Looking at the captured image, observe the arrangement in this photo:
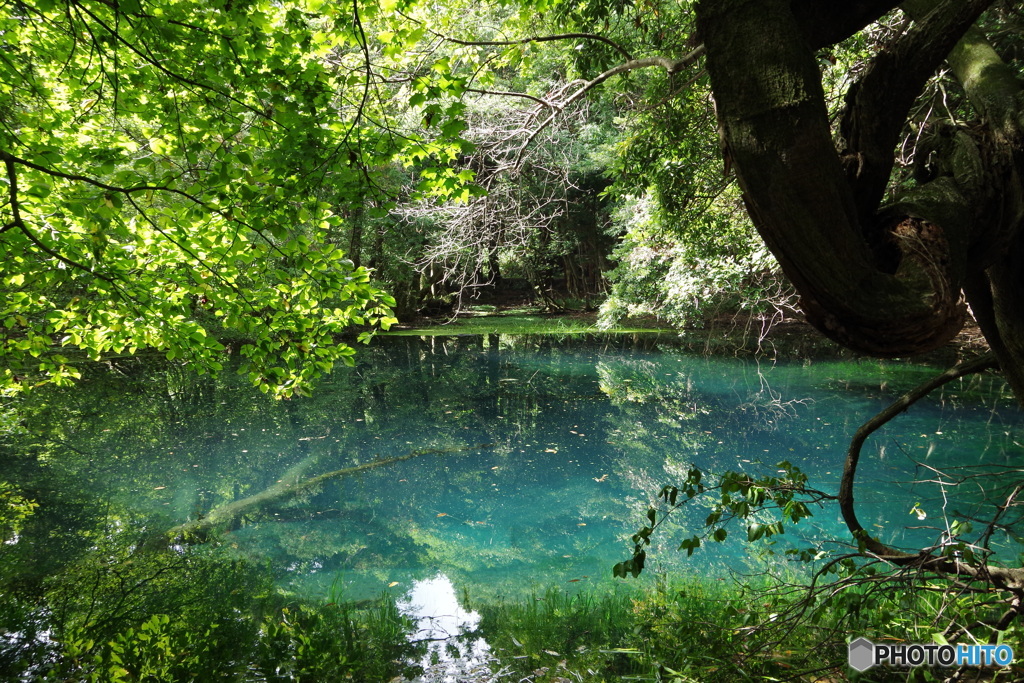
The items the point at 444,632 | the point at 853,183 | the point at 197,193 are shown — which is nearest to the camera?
the point at 853,183

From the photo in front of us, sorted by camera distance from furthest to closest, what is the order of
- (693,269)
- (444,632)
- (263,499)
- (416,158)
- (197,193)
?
(693,269)
(263,499)
(444,632)
(416,158)
(197,193)

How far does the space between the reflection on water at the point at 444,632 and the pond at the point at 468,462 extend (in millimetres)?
31

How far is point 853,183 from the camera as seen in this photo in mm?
1644

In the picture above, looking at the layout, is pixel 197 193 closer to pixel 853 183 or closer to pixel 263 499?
pixel 853 183

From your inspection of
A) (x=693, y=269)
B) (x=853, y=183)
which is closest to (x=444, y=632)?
(x=853, y=183)

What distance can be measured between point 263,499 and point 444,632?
344 cm

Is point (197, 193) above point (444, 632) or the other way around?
above

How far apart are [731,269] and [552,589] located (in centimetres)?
786

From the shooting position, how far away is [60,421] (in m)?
9.98

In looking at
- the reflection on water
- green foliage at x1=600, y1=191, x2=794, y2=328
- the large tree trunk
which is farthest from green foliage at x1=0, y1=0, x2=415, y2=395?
green foliage at x1=600, y1=191, x2=794, y2=328

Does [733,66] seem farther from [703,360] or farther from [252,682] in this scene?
[703,360]

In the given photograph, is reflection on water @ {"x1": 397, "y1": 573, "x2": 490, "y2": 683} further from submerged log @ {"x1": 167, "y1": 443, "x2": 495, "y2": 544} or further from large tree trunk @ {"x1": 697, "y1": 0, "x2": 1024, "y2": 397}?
large tree trunk @ {"x1": 697, "y1": 0, "x2": 1024, "y2": 397}

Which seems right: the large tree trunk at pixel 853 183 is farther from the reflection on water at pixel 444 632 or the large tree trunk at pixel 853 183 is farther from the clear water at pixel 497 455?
the reflection on water at pixel 444 632

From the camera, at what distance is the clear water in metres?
5.64
